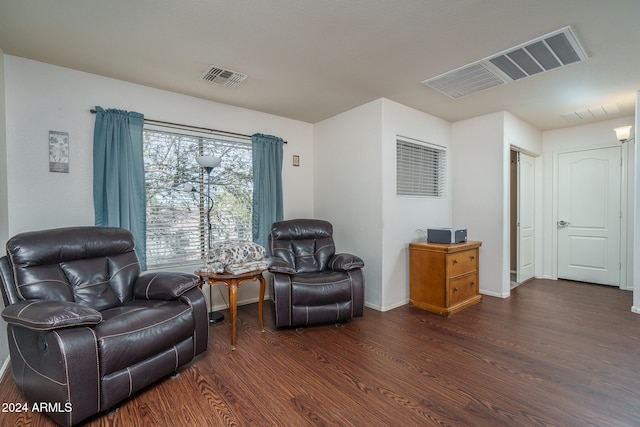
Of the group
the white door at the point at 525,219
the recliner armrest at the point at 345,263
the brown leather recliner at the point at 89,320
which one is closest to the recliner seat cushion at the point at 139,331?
the brown leather recliner at the point at 89,320

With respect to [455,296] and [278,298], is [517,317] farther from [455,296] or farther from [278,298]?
[278,298]

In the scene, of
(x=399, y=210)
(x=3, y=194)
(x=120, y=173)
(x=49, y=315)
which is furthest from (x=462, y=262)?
(x=3, y=194)

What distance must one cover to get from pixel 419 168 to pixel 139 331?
11.8ft

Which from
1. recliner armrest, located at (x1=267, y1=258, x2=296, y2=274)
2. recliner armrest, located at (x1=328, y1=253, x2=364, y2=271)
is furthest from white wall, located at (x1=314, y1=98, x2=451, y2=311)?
recliner armrest, located at (x1=267, y1=258, x2=296, y2=274)

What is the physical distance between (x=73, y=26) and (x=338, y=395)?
10.1ft

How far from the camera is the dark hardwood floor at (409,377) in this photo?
169cm

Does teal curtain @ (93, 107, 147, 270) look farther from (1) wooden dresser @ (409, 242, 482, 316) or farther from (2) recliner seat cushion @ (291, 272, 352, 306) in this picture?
(1) wooden dresser @ (409, 242, 482, 316)

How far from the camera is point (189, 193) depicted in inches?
131

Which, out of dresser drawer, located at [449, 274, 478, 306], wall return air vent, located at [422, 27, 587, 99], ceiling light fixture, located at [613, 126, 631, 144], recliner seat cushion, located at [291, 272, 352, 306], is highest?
wall return air vent, located at [422, 27, 587, 99]

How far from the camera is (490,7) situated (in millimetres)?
1882

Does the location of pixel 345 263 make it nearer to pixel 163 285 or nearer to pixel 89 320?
pixel 163 285

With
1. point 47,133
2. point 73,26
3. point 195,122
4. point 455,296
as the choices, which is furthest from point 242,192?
point 455,296

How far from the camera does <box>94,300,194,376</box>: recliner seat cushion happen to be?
168 cm

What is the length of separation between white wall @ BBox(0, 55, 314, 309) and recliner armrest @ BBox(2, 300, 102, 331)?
1.17m
